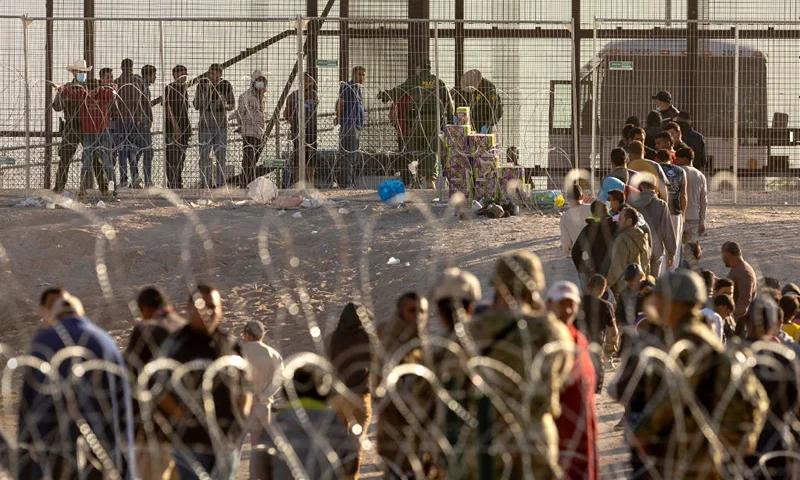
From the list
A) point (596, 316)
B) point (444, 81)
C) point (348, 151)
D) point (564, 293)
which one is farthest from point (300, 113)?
point (564, 293)

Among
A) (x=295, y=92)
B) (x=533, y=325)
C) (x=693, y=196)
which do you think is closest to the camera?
(x=533, y=325)

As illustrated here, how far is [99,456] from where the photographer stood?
23.0 feet

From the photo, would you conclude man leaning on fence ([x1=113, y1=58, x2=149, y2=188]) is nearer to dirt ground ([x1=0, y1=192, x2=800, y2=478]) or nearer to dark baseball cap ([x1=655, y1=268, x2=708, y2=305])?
dirt ground ([x1=0, y1=192, x2=800, y2=478])

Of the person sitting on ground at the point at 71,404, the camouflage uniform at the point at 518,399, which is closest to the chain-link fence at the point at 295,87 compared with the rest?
the person sitting on ground at the point at 71,404

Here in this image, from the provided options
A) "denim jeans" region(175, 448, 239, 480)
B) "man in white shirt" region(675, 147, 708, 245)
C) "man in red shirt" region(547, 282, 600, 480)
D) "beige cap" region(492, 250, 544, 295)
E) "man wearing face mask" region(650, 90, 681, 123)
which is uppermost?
"man wearing face mask" region(650, 90, 681, 123)

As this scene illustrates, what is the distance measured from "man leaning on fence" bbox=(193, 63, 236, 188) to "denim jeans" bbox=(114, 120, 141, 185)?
675mm

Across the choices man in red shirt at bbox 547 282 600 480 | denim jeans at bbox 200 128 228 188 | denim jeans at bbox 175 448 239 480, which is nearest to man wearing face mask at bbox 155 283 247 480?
denim jeans at bbox 175 448 239 480

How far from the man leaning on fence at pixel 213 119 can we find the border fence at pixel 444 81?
11cm

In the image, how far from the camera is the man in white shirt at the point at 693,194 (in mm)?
13328

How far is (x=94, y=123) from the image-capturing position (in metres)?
17.1

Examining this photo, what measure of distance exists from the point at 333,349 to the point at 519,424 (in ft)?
5.29

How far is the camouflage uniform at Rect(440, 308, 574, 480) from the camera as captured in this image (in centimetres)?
627

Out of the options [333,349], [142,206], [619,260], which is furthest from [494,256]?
[333,349]

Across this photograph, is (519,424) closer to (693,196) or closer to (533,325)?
(533,325)
